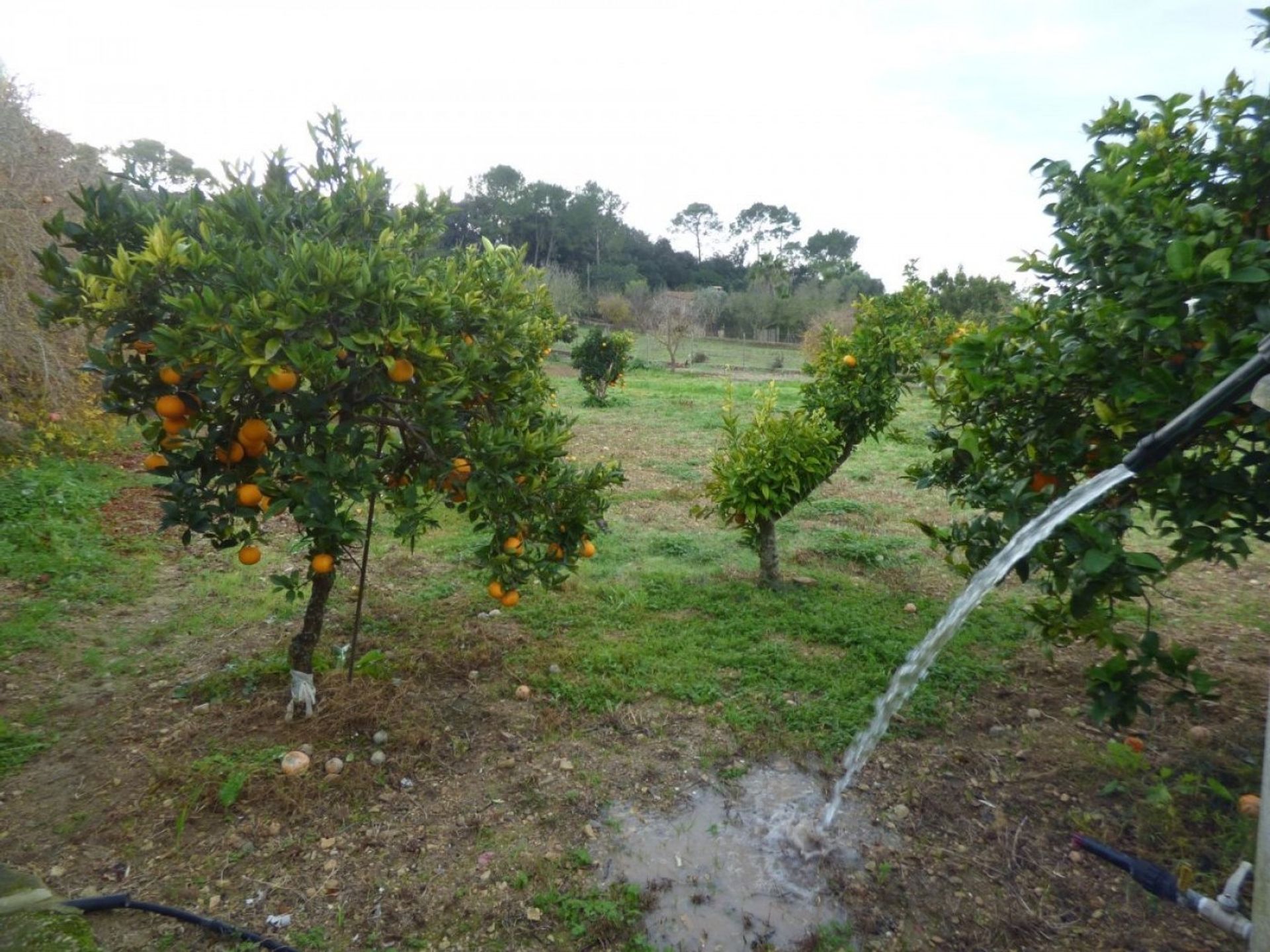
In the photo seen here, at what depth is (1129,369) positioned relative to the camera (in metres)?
2.60

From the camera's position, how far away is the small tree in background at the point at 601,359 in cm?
1591

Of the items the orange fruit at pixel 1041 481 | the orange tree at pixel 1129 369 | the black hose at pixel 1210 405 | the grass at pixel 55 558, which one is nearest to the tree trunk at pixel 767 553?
the orange tree at pixel 1129 369

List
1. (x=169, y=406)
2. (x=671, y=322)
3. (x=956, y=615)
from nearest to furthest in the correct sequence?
1. (x=169, y=406)
2. (x=956, y=615)
3. (x=671, y=322)

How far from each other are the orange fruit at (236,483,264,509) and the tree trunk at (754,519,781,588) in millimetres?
3295

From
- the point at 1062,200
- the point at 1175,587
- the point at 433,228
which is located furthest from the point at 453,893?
the point at 1175,587

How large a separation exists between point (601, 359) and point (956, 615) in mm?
13262

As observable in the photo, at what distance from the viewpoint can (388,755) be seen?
3303 mm

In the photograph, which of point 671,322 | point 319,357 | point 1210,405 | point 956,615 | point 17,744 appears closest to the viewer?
point 1210,405

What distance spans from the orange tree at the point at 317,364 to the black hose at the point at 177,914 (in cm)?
111

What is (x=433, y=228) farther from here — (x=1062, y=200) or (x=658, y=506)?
(x=658, y=506)

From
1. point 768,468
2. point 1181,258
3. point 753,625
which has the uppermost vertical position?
point 1181,258

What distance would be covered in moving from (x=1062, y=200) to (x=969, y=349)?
81 cm


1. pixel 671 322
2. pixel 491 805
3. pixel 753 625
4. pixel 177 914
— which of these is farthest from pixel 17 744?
pixel 671 322

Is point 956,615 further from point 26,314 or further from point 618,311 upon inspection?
point 618,311
